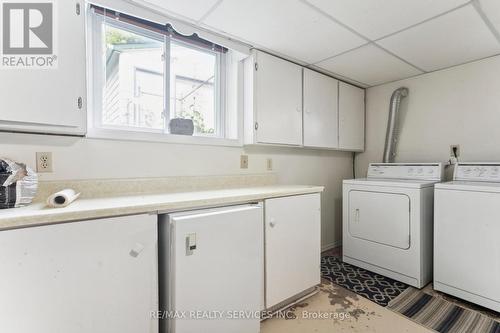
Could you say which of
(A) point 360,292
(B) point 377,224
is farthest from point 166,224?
(B) point 377,224

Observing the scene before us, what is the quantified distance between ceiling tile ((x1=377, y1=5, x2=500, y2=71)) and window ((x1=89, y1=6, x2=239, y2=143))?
4.80 ft

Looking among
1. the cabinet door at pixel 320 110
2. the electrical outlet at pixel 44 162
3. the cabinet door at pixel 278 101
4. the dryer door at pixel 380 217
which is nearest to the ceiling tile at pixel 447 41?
the cabinet door at pixel 320 110

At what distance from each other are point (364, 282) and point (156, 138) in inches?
87.5

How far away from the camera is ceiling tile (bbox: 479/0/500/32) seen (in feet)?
4.97

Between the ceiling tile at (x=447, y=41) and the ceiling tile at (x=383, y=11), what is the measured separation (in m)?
0.12

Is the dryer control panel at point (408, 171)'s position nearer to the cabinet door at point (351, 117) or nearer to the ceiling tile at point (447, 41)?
the cabinet door at point (351, 117)

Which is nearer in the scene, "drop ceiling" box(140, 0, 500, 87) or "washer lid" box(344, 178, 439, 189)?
"drop ceiling" box(140, 0, 500, 87)

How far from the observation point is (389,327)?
166cm

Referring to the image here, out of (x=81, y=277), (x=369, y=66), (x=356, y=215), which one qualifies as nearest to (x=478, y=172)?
(x=356, y=215)

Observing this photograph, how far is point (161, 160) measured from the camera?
181cm

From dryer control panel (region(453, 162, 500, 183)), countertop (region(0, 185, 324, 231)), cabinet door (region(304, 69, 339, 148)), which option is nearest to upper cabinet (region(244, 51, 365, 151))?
cabinet door (region(304, 69, 339, 148))

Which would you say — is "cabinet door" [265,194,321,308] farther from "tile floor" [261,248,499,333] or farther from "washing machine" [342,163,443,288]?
"washing machine" [342,163,443,288]

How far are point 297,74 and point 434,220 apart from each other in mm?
1804

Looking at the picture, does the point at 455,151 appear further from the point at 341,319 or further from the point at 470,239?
the point at 341,319
